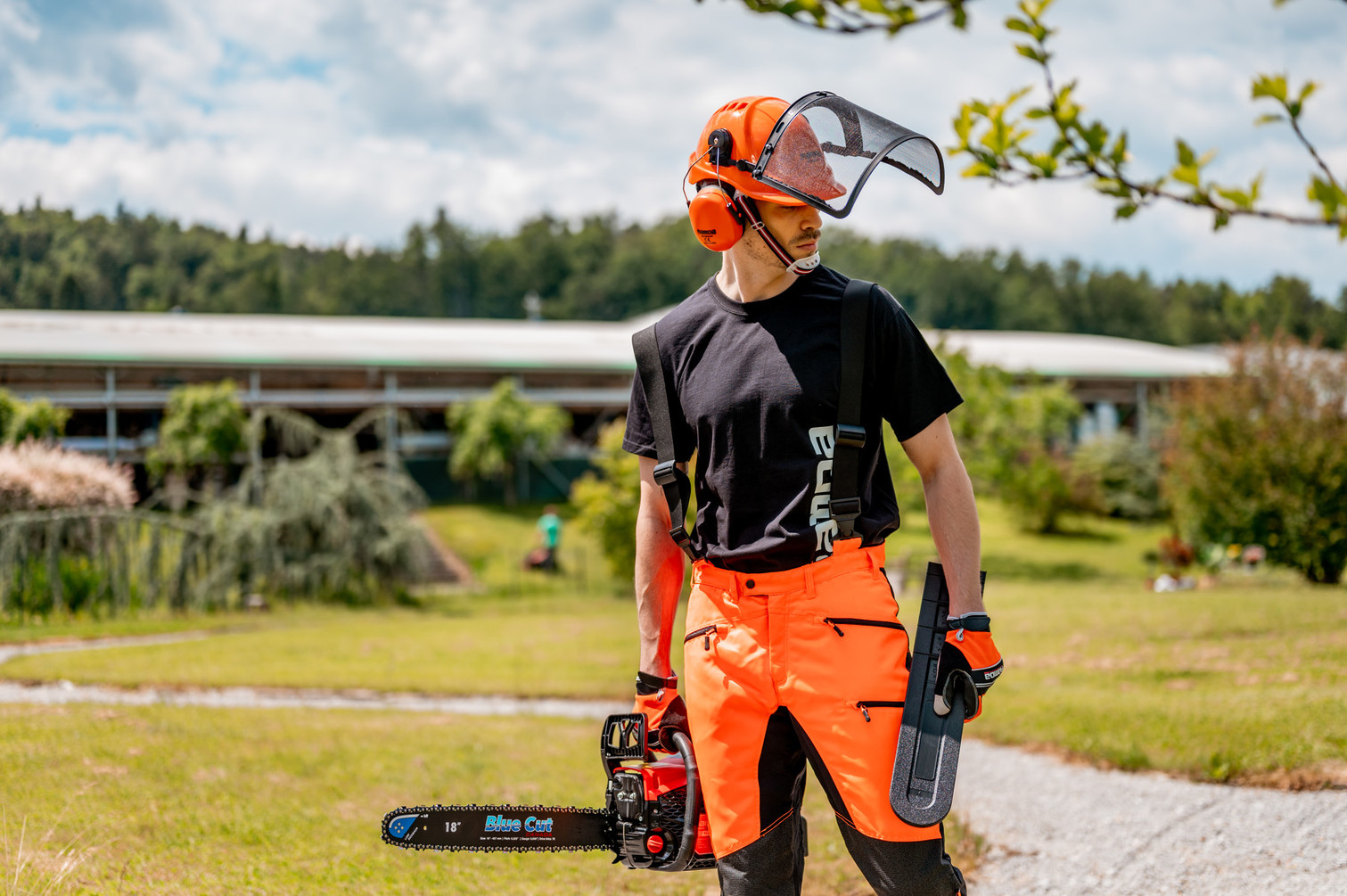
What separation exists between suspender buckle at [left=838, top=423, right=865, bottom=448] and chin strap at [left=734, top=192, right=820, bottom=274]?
434mm

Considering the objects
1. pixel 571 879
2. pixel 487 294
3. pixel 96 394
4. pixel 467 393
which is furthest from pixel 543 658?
pixel 487 294

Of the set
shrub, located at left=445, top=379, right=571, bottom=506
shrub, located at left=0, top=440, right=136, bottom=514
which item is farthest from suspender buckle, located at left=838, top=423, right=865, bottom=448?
shrub, located at left=445, top=379, right=571, bottom=506

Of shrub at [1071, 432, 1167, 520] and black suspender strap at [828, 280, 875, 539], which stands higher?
black suspender strap at [828, 280, 875, 539]

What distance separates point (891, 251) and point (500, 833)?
8888 centimetres

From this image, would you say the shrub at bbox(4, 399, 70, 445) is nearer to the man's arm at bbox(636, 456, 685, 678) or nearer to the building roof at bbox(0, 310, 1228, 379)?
the building roof at bbox(0, 310, 1228, 379)

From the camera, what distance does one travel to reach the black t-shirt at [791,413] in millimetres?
2576

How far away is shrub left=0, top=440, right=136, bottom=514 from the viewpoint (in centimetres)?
1021

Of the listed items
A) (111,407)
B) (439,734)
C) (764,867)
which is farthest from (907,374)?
(111,407)

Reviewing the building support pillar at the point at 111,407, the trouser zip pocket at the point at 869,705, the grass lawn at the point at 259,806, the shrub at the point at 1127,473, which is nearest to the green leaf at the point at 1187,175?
the trouser zip pocket at the point at 869,705

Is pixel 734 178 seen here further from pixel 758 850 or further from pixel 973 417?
pixel 973 417

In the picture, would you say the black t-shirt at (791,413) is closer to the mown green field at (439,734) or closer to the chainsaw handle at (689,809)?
the chainsaw handle at (689,809)

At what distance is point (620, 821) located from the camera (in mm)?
2895

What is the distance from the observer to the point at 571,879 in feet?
14.5

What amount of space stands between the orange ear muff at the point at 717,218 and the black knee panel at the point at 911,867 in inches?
58.9
